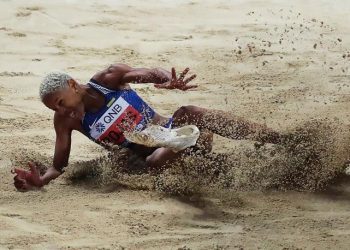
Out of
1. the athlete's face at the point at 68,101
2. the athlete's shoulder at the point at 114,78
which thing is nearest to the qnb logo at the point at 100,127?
the athlete's face at the point at 68,101

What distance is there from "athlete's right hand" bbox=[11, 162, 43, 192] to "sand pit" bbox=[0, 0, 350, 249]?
0.06m

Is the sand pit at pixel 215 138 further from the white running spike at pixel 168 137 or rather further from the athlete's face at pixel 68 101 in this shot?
the athlete's face at pixel 68 101

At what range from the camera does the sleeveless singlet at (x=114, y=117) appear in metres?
3.99

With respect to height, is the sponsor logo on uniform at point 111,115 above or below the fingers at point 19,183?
above

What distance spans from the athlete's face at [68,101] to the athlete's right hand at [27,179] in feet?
1.11

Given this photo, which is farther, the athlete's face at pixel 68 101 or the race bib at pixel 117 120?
the race bib at pixel 117 120

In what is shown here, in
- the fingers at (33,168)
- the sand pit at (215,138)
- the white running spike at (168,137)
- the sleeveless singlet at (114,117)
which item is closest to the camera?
the sand pit at (215,138)

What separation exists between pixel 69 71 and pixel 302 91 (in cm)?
172

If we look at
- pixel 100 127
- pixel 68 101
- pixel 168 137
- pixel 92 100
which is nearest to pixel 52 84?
pixel 68 101

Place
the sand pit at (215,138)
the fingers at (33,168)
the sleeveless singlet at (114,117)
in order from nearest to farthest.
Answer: the sand pit at (215,138) < the fingers at (33,168) < the sleeveless singlet at (114,117)

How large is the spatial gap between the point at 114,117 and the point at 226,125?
0.61 m

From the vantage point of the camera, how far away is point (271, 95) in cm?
516

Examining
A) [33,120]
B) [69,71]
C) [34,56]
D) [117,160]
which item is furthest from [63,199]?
[34,56]

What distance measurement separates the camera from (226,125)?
395 cm
